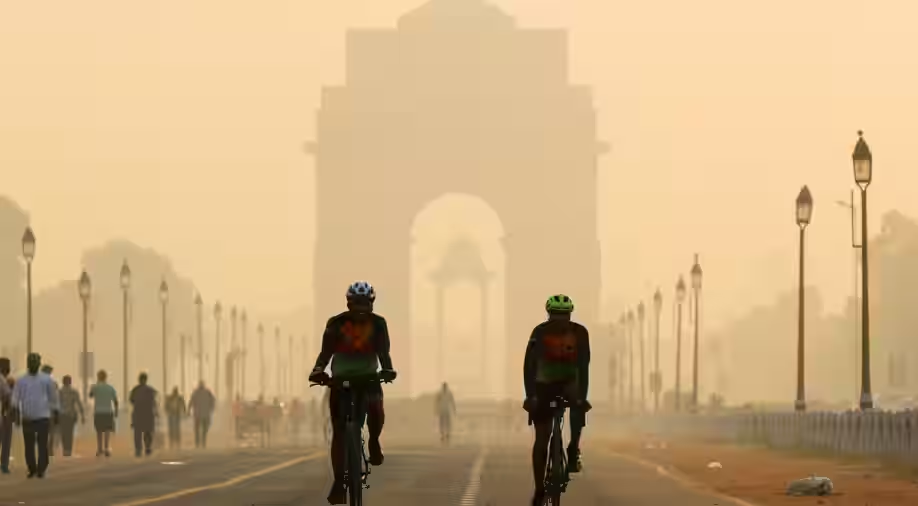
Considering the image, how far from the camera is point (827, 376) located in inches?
7407

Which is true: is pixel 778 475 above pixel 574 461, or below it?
below

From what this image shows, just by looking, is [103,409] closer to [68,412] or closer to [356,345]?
[68,412]

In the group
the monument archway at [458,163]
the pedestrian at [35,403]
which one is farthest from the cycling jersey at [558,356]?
the monument archway at [458,163]

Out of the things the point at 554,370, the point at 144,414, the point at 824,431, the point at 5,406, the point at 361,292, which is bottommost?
the point at 824,431

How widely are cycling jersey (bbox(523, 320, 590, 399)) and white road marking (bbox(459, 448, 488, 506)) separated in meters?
6.33

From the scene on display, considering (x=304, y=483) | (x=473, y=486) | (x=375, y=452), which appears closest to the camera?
(x=375, y=452)

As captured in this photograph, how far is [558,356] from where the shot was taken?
68.3 feet

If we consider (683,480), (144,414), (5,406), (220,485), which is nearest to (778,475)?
(683,480)

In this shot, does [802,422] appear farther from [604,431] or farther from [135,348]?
[135,348]

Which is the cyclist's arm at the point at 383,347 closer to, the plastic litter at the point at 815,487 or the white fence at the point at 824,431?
the plastic litter at the point at 815,487

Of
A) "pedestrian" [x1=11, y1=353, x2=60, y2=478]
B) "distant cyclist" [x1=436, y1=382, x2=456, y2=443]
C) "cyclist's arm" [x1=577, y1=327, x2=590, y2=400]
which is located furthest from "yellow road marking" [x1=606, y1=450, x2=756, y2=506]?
"distant cyclist" [x1=436, y1=382, x2=456, y2=443]

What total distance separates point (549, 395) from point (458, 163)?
137 metres

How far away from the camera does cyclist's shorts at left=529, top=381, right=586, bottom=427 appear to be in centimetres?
2077

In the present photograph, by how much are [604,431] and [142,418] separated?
2131 inches
